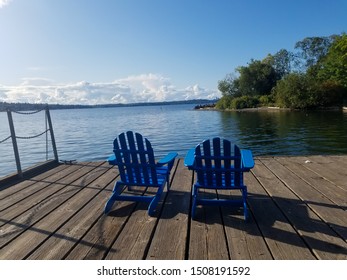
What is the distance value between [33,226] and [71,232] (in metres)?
0.55

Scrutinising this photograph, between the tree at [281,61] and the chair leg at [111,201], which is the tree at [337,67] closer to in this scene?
the tree at [281,61]

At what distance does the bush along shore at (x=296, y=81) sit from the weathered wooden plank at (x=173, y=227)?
38.0m

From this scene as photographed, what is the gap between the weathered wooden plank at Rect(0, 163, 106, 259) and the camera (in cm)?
238

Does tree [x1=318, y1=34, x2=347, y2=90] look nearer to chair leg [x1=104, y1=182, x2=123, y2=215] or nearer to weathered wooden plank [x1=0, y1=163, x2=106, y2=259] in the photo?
chair leg [x1=104, y1=182, x2=123, y2=215]

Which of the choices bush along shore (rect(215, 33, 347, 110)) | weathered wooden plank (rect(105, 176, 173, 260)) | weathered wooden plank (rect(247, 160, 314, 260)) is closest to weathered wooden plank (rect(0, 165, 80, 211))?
weathered wooden plank (rect(105, 176, 173, 260))

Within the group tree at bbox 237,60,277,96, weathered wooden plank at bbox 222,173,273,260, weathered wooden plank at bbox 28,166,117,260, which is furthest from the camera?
tree at bbox 237,60,277,96

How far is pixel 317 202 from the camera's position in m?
3.15

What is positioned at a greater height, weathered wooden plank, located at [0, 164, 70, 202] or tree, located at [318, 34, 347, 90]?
tree, located at [318, 34, 347, 90]

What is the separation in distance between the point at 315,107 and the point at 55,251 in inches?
1670

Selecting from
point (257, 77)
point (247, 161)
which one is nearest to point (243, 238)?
point (247, 161)

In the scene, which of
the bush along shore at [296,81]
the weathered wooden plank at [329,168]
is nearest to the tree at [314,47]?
the bush along shore at [296,81]

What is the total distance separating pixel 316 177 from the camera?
413 cm

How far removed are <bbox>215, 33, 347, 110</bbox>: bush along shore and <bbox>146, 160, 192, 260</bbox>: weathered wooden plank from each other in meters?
38.0
